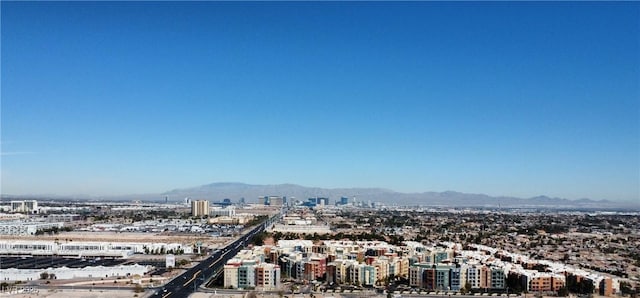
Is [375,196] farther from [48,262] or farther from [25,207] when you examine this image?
[48,262]

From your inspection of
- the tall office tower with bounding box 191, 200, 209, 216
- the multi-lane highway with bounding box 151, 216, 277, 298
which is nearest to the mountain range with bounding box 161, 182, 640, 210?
the tall office tower with bounding box 191, 200, 209, 216

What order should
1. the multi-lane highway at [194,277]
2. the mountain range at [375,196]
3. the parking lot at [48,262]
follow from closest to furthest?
the multi-lane highway at [194,277]
the parking lot at [48,262]
the mountain range at [375,196]

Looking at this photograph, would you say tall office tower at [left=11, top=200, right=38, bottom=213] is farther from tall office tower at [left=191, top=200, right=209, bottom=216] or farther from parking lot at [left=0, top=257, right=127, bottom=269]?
parking lot at [left=0, top=257, right=127, bottom=269]

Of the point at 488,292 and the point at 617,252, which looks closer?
the point at 488,292

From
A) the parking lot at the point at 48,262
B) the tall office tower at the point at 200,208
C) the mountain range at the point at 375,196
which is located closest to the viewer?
the parking lot at the point at 48,262

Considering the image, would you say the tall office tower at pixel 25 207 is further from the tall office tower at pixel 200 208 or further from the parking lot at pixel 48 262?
the parking lot at pixel 48 262

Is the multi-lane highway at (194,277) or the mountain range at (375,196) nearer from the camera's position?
the multi-lane highway at (194,277)

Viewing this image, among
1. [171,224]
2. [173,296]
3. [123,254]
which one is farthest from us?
[171,224]

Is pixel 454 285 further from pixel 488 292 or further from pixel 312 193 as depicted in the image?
pixel 312 193

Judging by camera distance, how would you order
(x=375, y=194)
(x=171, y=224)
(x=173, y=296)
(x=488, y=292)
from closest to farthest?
(x=173, y=296)
(x=488, y=292)
(x=171, y=224)
(x=375, y=194)

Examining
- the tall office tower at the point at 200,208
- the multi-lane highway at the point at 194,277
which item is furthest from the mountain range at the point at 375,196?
the multi-lane highway at the point at 194,277

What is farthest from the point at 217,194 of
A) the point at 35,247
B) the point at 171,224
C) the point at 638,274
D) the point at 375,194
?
the point at 638,274
